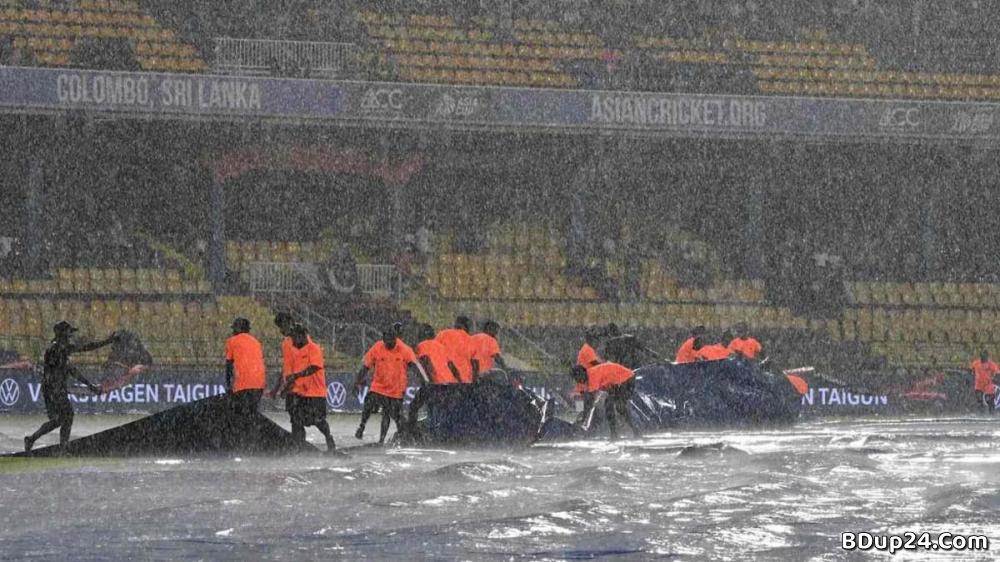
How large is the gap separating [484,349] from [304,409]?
298cm

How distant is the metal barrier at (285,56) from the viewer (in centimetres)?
3312

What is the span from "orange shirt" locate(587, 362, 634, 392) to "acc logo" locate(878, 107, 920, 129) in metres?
15.9

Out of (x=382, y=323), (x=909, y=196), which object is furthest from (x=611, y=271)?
(x=909, y=196)

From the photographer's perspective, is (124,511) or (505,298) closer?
(124,511)

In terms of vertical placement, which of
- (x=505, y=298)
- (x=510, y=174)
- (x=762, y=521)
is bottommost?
(x=762, y=521)

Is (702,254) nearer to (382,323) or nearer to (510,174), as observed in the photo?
(510,174)

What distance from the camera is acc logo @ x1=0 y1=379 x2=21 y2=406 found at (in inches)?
1052

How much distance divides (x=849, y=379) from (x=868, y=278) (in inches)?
297

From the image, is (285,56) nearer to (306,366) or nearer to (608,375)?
(608,375)

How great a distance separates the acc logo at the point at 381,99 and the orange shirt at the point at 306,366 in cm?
1424

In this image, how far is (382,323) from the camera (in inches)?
1230

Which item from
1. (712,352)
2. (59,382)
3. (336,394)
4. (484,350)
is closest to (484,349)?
(484,350)

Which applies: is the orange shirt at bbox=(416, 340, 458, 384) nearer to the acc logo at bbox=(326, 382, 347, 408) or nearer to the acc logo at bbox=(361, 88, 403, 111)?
the acc logo at bbox=(326, 382, 347, 408)

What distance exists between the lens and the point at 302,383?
1811cm
